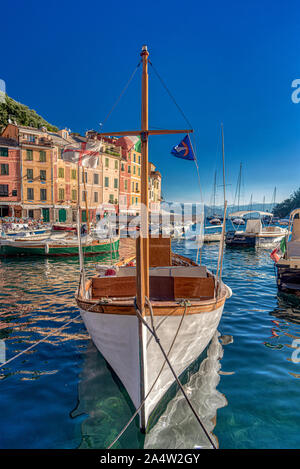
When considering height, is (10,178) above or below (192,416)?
above

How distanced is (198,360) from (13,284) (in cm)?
1021

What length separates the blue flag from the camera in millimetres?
7211

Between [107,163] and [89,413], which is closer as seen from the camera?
[89,413]

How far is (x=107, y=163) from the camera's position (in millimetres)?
43188

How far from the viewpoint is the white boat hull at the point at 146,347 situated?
158 inches

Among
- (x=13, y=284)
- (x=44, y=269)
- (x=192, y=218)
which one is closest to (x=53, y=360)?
(x=13, y=284)

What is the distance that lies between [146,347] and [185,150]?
5297 millimetres

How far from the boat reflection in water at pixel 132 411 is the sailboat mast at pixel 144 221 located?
184 centimetres

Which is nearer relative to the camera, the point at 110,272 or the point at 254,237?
the point at 110,272

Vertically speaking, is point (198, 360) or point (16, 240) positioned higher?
point (16, 240)

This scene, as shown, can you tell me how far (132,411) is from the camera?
14.1 ft

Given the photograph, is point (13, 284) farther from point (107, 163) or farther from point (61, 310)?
point (107, 163)

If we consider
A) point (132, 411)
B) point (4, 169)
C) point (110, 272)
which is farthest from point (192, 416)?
point (4, 169)

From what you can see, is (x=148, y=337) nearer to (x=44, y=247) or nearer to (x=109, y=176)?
(x=44, y=247)
